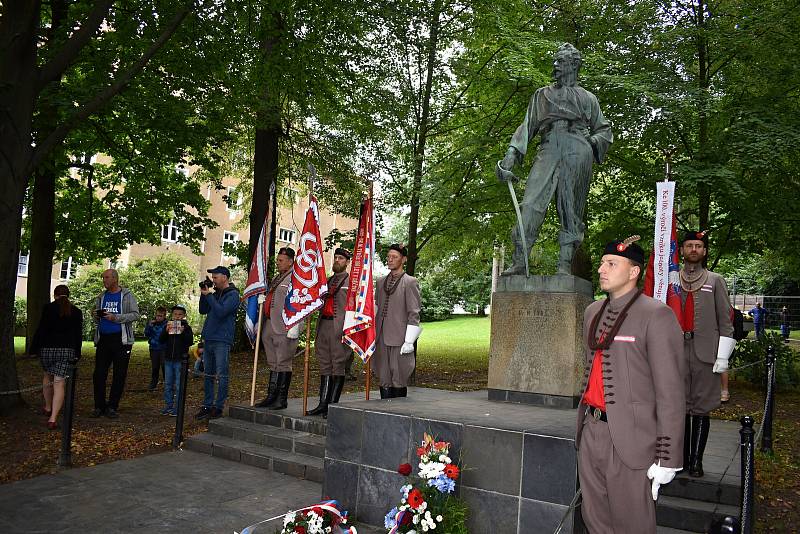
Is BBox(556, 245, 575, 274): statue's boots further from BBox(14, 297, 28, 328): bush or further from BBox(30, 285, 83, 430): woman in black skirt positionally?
BBox(14, 297, 28, 328): bush

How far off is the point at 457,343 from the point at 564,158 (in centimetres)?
2160

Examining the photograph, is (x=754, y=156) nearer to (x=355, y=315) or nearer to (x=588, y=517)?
A: (x=355, y=315)

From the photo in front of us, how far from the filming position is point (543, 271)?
2091 cm

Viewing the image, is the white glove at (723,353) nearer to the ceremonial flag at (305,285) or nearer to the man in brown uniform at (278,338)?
the ceremonial flag at (305,285)

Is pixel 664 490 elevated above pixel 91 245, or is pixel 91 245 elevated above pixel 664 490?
pixel 91 245

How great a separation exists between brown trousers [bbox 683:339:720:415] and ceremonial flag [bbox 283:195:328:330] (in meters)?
4.58

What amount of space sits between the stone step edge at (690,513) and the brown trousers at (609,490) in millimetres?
2231

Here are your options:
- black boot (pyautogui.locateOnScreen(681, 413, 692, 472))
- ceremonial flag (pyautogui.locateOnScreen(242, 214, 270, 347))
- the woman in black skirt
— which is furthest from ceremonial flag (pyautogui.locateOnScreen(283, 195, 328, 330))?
black boot (pyautogui.locateOnScreen(681, 413, 692, 472))

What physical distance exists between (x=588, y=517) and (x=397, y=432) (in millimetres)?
2004

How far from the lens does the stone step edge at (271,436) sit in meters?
7.48

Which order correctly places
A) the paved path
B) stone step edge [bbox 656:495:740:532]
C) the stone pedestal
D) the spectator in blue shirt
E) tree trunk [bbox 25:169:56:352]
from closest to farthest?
1. stone step edge [bbox 656:495:740:532]
2. the paved path
3. the stone pedestal
4. the spectator in blue shirt
5. tree trunk [bbox 25:169:56:352]

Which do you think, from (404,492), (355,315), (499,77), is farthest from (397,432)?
(499,77)

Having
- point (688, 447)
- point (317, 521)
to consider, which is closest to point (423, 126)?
point (688, 447)

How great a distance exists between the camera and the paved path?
534 centimetres
